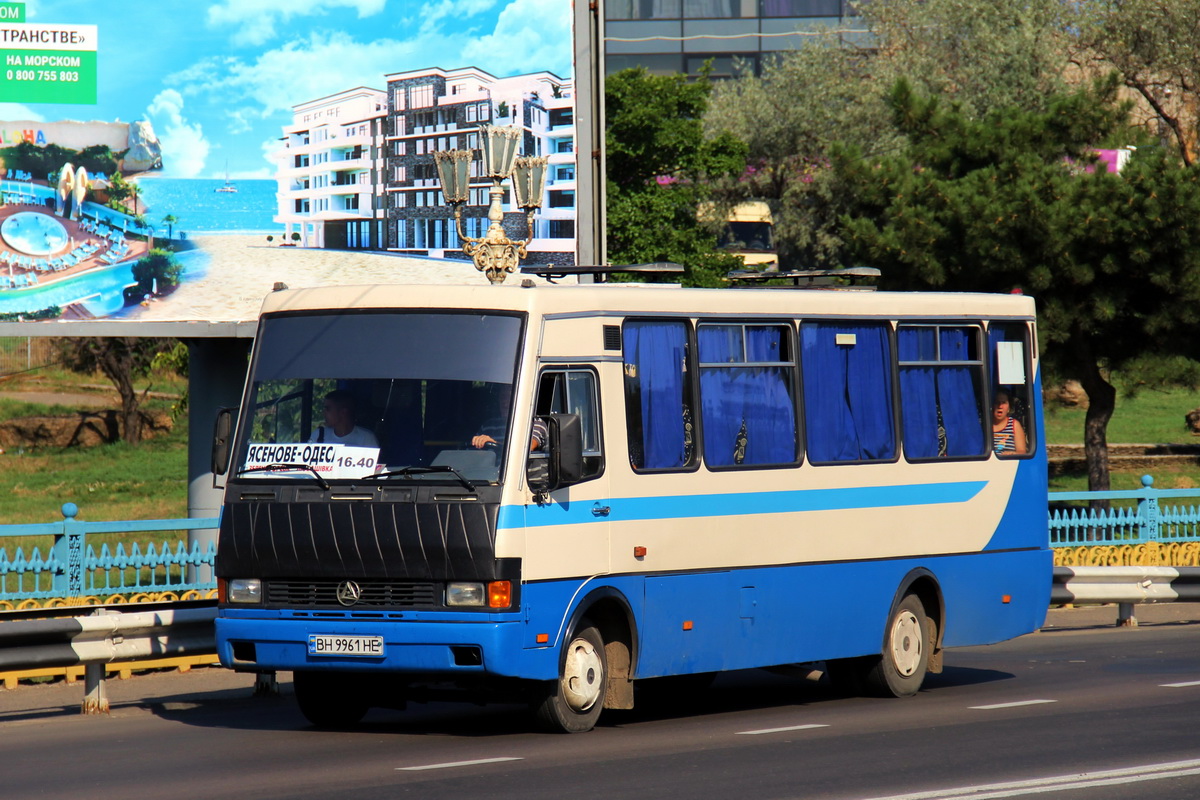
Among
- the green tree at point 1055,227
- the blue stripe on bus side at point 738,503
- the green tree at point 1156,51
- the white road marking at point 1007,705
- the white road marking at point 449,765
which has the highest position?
the green tree at point 1156,51

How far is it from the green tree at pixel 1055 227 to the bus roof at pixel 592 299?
1448 centimetres

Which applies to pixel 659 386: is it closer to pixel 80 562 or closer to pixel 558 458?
pixel 558 458

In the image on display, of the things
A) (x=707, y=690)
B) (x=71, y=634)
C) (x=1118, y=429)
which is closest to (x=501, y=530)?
(x=71, y=634)

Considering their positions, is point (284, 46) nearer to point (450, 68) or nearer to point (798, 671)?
point (450, 68)

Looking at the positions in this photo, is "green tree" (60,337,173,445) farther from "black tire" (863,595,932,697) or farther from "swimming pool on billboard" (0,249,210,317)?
"black tire" (863,595,932,697)

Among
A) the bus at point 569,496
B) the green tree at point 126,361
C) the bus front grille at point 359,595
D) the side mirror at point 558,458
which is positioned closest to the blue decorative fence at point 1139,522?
the bus at point 569,496

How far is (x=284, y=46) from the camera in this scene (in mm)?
23016

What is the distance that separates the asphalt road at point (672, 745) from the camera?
8297 mm

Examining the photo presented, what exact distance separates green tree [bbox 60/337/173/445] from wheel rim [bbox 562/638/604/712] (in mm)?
36340

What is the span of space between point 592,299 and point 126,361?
36531 mm

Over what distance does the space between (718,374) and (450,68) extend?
43.9 feet

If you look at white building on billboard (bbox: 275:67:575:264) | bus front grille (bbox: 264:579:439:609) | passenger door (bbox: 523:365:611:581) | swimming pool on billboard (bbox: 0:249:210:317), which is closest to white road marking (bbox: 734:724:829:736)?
passenger door (bbox: 523:365:611:581)

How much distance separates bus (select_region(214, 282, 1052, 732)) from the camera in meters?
9.62

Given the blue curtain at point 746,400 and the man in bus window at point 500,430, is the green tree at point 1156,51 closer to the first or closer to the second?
the blue curtain at point 746,400
